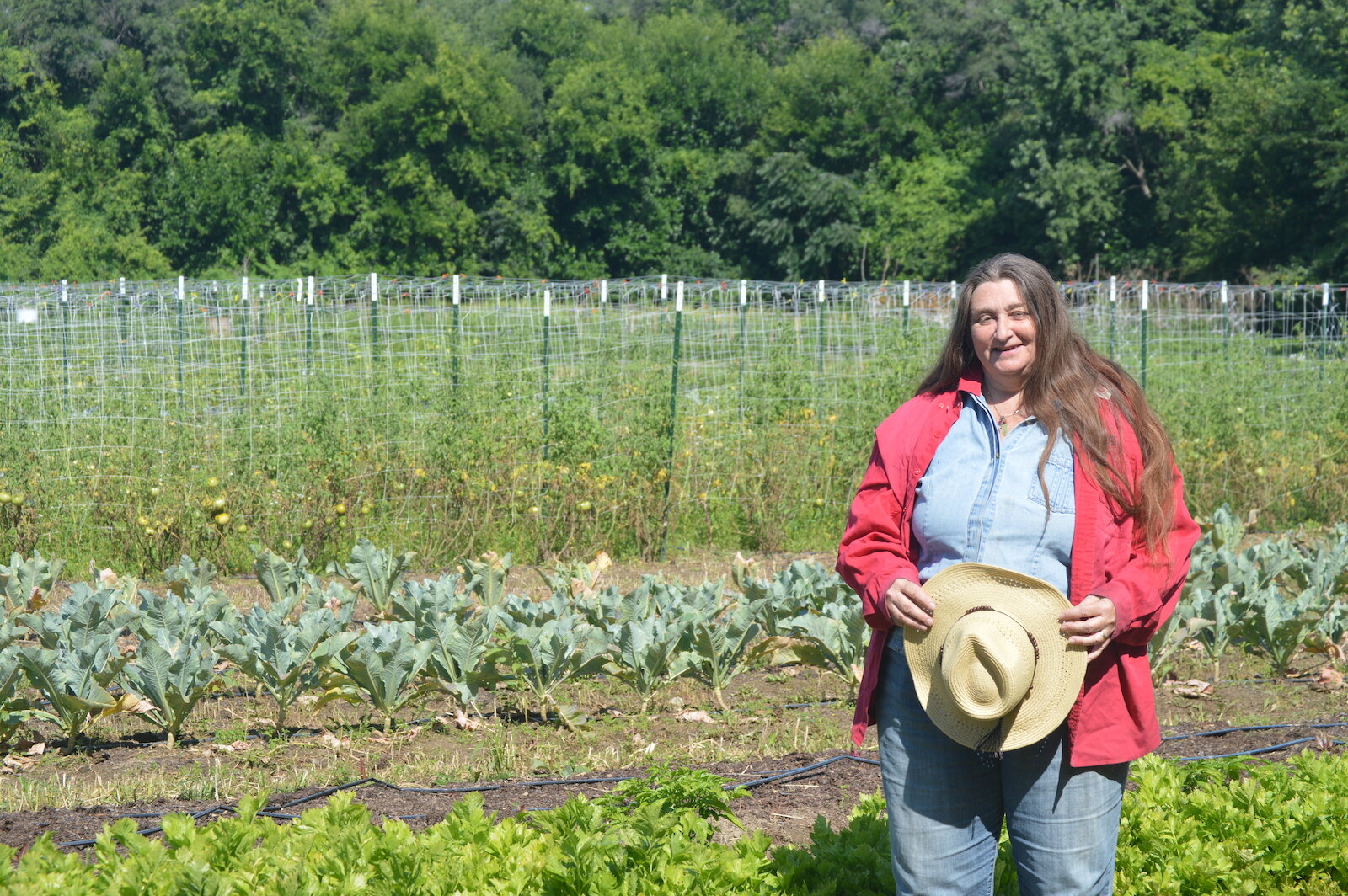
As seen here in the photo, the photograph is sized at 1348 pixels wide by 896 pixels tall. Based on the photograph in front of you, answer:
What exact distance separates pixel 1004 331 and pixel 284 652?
3.21m

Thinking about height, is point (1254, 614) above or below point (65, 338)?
below

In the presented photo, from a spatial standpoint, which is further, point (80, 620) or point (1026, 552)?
point (80, 620)

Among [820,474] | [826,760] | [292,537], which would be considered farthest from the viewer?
[820,474]

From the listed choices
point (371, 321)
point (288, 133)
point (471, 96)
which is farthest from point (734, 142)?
point (371, 321)

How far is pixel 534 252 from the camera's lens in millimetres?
47375

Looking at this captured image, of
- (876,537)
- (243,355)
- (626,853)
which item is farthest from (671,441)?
(876,537)

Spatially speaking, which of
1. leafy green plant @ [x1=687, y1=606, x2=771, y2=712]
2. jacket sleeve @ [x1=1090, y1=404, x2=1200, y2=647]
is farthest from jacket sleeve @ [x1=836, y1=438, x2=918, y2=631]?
leafy green plant @ [x1=687, y1=606, x2=771, y2=712]

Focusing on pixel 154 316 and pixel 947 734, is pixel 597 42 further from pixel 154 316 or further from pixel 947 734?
pixel 947 734

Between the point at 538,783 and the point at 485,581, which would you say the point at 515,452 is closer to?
the point at 485,581

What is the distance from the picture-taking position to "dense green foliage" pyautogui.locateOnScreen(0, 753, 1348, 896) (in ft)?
9.50

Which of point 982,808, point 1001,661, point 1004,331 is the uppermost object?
point 1004,331

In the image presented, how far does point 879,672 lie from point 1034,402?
617mm

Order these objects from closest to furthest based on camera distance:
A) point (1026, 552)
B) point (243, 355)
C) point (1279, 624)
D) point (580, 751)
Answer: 1. point (1026, 552)
2. point (580, 751)
3. point (1279, 624)
4. point (243, 355)

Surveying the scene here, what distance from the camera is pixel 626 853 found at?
308 cm
